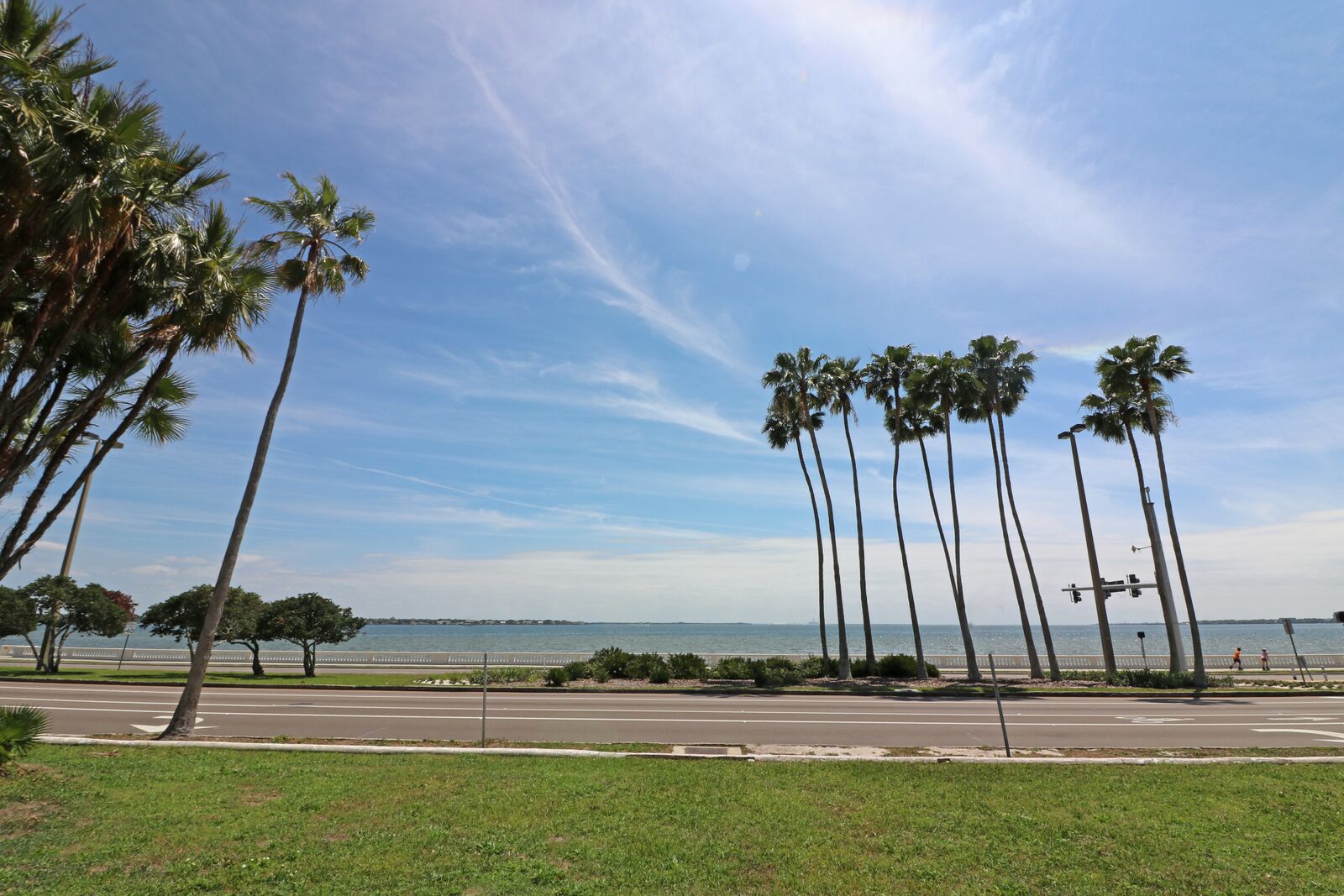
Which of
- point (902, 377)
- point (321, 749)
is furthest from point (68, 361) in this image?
point (902, 377)

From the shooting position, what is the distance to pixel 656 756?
1151 centimetres

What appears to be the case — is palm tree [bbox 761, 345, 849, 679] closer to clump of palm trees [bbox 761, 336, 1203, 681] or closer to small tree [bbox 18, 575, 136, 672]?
clump of palm trees [bbox 761, 336, 1203, 681]

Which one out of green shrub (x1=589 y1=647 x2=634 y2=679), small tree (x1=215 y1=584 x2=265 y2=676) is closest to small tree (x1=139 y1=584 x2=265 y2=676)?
small tree (x1=215 y1=584 x2=265 y2=676)

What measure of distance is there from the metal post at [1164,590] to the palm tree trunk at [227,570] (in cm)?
3512

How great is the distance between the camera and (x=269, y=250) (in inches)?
624

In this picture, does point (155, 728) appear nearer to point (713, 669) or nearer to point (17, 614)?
point (713, 669)

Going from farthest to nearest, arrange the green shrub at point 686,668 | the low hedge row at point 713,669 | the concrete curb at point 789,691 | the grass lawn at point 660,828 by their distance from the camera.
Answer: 1. the green shrub at point 686,668
2. the low hedge row at point 713,669
3. the concrete curb at point 789,691
4. the grass lawn at point 660,828

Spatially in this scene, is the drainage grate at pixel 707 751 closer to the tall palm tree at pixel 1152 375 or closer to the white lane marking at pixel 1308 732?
the white lane marking at pixel 1308 732

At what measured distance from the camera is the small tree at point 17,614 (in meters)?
30.7

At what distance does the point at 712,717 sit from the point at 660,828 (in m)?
10.4

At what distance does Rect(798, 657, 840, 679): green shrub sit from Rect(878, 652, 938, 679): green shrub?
2.16m

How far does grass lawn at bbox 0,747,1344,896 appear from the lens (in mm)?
5934

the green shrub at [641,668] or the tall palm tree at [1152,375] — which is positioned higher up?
the tall palm tree at [1152,375]

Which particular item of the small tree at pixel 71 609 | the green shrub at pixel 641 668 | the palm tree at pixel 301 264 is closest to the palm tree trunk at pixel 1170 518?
the green shrub at pixel 641 668
